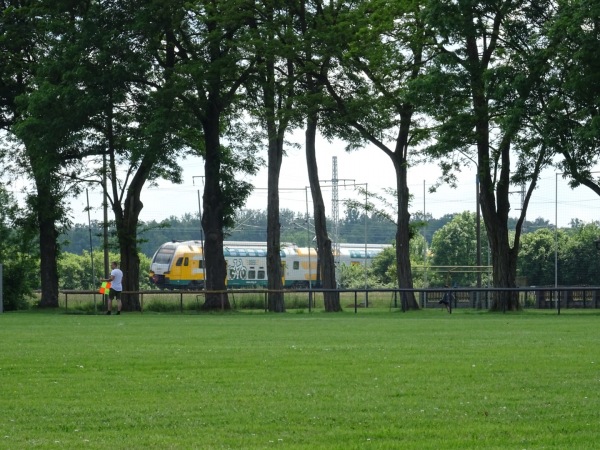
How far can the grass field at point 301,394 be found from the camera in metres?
8.98

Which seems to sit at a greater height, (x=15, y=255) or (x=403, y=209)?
(x=403, y=209)

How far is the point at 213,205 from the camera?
45.8 meters

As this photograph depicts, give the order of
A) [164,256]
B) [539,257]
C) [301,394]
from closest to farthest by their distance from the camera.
Answer: [301,394], [539,257], [164,256]

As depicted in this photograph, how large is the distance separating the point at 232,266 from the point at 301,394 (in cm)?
8806

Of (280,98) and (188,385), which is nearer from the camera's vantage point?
(188,385)

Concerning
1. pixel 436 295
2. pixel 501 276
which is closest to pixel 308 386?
pixel 501 276

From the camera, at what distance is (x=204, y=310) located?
44.6m

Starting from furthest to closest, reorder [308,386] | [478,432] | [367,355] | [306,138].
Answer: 1. [306,138]
2. [367,355]
3. [308,386]
4. [478,432]

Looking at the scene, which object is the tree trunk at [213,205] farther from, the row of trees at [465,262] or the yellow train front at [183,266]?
the yellow train front at [183,266]

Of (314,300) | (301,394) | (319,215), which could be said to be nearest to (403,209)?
(319,215)

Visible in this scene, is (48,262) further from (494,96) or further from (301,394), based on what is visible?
(301,394)

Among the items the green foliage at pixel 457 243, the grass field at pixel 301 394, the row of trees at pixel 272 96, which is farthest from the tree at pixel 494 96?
the green foliage at pixel 457 243

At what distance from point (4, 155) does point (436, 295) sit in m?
21.5

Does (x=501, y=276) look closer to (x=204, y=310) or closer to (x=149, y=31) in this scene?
(x=204, y=310)
